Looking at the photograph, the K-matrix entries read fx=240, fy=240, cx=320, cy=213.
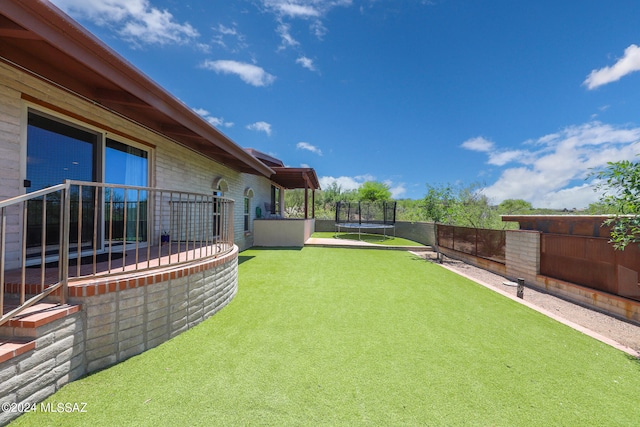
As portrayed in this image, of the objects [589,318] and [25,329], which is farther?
[589,318]

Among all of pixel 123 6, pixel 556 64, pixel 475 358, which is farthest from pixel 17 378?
pixel 556 64

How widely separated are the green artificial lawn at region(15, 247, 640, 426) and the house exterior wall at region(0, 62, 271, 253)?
98.6 inches

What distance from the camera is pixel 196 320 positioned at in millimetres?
3188

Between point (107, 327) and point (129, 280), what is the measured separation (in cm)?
45

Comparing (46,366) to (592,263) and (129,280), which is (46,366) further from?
(592,263)

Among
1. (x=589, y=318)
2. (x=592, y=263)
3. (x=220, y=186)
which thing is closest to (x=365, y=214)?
(x=220, y=186)

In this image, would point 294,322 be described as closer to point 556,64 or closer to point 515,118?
point 556,64

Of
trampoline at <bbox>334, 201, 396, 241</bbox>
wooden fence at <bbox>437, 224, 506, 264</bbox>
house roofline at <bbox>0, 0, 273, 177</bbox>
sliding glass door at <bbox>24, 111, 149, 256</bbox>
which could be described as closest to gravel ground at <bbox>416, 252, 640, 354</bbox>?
wooden fence at <bbox>437, 224, 506, 264</bbox>

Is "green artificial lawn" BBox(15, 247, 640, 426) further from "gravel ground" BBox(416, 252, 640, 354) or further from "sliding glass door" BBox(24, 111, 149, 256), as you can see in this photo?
"sliding glass door" BBox(24, 111, 149, 256)

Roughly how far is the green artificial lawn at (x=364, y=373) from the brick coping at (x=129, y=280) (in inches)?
29.1

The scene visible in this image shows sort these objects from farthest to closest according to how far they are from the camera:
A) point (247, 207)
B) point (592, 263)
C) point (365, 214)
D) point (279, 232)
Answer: point (365, 214) < point (279, 232) < point (247, 207) < point (592, 263)

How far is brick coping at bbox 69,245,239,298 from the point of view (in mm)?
2201

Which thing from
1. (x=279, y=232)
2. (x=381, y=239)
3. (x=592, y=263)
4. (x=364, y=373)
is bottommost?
(x=364, y=373)

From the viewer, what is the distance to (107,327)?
2.31m
